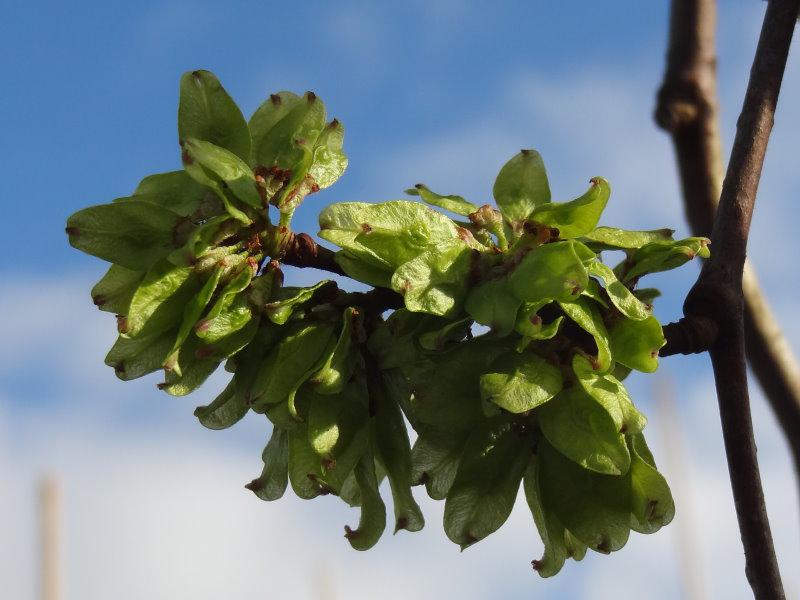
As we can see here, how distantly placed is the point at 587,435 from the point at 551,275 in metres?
0.17

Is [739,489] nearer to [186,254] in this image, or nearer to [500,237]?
[500,237]

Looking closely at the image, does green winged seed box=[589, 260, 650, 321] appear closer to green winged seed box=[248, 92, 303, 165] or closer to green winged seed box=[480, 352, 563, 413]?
green winged seed box=[480, 352, 563, 413]

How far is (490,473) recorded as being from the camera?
1.15m

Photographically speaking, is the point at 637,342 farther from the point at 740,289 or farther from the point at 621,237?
the point at 740,289

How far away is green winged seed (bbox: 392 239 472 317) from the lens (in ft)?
3.40

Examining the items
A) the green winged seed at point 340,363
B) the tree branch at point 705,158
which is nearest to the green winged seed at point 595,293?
the green winged seed at point 340,363

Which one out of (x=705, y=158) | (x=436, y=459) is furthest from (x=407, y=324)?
(x=705, y=158)

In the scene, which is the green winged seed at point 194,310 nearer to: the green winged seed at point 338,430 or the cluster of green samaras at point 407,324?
the cluster of green samaras at point 407,324

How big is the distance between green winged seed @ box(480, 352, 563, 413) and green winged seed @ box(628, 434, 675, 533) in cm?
12

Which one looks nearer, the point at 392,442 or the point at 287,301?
the point at 287,301

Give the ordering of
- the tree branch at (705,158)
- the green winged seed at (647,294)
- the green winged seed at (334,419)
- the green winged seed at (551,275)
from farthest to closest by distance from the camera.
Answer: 1. the tree branch at (705,158)
2. the green winged seed at (647,294)
3. the green winged seed at (334,419)
4. the green winged seed at (551,275)

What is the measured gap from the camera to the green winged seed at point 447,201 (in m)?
1.17

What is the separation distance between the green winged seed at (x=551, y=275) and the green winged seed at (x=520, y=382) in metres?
0.08

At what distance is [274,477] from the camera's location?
47.9 inches
